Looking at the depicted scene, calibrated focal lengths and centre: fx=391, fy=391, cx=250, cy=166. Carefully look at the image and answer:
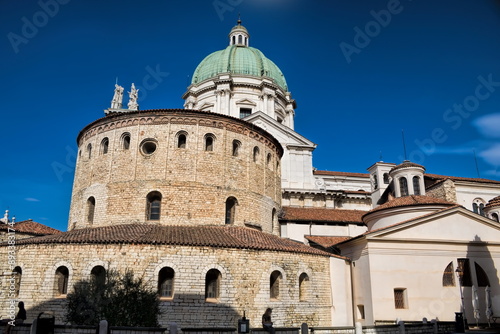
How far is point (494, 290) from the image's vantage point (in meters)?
23.5

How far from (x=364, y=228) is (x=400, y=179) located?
17.0 ft

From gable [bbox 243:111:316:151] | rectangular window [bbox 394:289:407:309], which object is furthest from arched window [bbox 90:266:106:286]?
gable [bbox 243:111:316:151]

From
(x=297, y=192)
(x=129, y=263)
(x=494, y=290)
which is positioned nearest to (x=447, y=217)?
(x=494, y=290)

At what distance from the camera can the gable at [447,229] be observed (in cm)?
2303

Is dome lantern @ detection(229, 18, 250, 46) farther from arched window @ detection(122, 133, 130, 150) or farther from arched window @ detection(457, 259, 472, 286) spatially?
arched window @ detection(457, 259, 472, 286)

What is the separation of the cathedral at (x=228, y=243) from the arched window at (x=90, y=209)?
0.35ft

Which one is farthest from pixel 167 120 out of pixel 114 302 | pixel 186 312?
pixel 186 312

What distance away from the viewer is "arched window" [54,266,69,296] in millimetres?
18983

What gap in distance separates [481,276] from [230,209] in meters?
15.8

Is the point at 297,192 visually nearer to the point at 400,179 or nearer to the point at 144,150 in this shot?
the point at 400,179

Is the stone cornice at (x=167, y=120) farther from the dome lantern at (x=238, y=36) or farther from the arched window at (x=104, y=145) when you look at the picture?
the dome lantern at (x=238, y=36)

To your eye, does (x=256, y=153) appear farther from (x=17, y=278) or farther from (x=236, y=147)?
(x=17, y=278)

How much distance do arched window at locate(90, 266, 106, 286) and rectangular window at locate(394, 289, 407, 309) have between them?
51.7 ft

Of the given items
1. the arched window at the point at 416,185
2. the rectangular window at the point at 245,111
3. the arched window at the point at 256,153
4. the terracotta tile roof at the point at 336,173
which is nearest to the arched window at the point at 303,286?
the arched window at the point at 256,153
